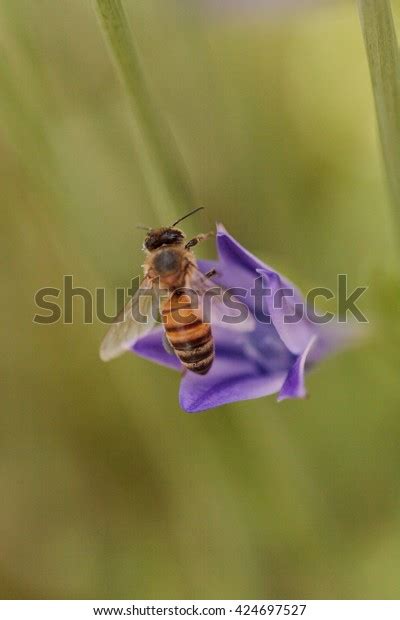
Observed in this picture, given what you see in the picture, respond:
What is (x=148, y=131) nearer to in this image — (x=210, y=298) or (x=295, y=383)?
(x=210, y=298)

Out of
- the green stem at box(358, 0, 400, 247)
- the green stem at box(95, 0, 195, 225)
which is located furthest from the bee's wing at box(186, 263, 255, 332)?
the green stem at box(358, 0, 400, 247)

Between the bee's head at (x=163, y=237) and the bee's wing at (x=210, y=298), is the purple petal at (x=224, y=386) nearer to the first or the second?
the bee's wing at (x=210, y=298)

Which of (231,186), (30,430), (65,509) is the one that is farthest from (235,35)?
(65,509)

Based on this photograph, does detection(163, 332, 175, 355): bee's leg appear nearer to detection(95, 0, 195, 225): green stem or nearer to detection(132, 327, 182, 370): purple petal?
detection(132, 327, 182, 370): purple petal

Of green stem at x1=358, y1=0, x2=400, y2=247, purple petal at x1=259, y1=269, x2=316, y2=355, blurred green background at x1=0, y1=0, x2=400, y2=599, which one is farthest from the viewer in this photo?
blurred green background at x1=0, y1=0, x2=400, y2=599

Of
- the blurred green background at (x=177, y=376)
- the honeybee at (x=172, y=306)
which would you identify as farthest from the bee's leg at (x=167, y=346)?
the blurred green background at (x=177, y=376)

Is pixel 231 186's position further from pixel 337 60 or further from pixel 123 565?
pixel 123 565

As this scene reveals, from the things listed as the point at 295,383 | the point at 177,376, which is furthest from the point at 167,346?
the point at 177,376

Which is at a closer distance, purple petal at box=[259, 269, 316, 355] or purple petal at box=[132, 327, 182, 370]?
purple petal at box=[259, 269, 316, 355]
